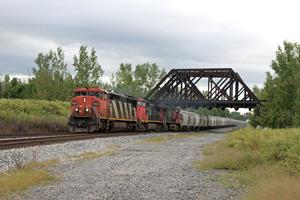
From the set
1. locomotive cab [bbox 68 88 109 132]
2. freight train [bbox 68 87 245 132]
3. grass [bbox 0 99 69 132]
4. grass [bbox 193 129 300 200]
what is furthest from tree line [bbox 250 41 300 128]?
grass [bbox 193 129 300 200]

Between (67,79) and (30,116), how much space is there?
34066 millimetres

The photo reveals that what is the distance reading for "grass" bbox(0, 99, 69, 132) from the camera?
36.5m

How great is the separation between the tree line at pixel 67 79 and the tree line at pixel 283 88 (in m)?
24.9

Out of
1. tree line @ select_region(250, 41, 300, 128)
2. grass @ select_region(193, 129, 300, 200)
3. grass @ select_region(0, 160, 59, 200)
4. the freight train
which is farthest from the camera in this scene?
tree line @ select_region(250, 41, 300, 128)

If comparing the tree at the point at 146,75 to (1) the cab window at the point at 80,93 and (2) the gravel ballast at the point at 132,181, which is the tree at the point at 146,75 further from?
(2) the gravel ballast at the point at 132,181

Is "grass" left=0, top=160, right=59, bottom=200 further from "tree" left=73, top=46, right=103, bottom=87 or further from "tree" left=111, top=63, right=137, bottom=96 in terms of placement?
"tree" left=111, top=63, right=137, bottom=96

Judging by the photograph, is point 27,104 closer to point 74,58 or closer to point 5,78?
point 74,58

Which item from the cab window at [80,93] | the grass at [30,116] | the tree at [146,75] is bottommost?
the grass at [30,116]

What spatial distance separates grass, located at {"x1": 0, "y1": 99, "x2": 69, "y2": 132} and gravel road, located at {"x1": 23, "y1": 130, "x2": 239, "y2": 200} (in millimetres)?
21389

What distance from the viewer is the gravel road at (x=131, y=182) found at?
980 cm

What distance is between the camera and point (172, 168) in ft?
48.0

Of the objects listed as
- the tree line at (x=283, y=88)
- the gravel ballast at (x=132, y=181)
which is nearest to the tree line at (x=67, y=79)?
the tree line at (x=283, y=88)

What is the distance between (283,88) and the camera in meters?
46.8

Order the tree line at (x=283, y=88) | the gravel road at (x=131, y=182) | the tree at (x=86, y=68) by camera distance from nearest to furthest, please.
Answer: the gravel road at (x=131, y=182) → the tree line at (x=283, y=88) → the tree at (x=86, y=68)
